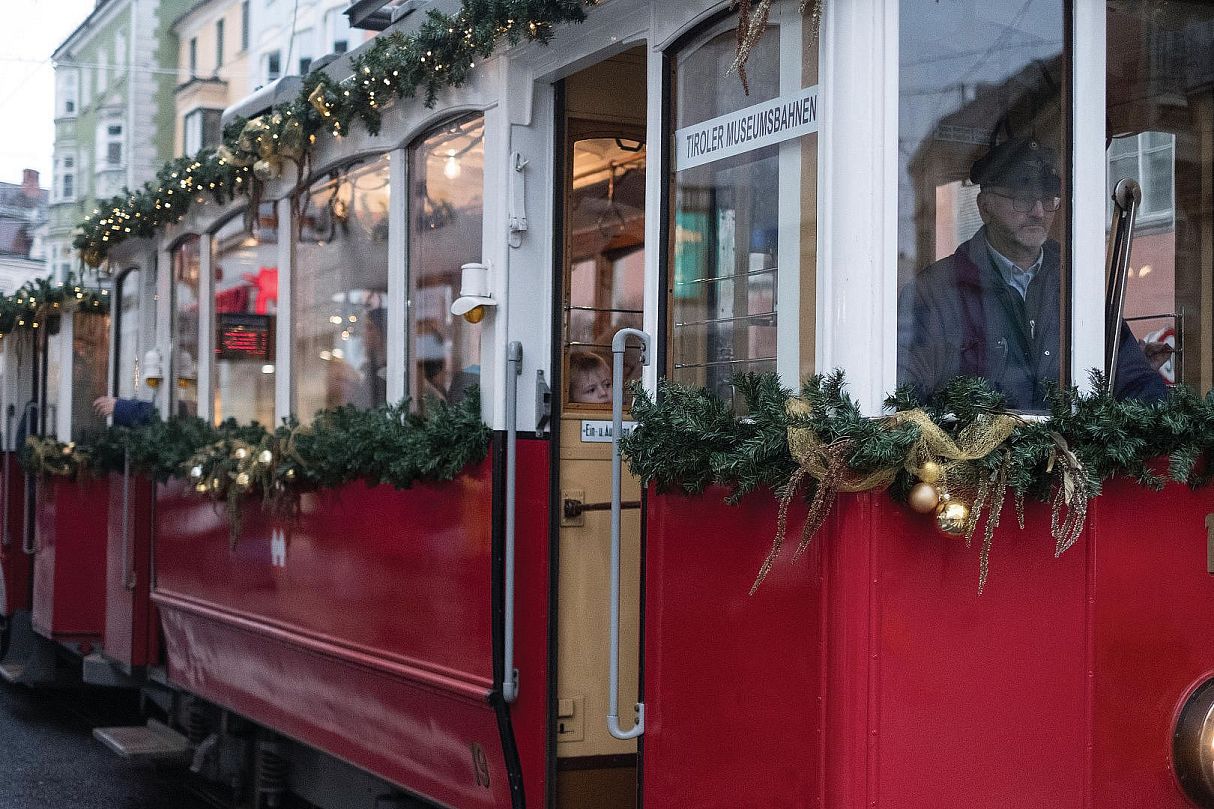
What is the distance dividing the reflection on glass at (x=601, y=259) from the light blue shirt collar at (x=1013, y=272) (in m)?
1.58

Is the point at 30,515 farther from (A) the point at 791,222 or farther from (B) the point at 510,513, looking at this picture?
(A) the point at 791,222

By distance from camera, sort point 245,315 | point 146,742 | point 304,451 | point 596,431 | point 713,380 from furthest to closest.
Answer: point 146,742
point 245,315
point 304,451
point 596,431
point 713,380

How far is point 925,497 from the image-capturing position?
3.15m

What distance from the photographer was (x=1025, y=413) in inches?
135

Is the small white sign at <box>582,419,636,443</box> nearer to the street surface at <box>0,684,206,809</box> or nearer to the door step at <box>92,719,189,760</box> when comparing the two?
the door step at <box>92,719,189,760</box>

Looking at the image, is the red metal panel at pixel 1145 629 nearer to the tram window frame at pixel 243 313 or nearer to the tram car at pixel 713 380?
the tram car at pixel 713 380

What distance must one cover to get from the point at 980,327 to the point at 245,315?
397 centimetres

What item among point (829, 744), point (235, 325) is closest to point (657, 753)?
point (829, 744)

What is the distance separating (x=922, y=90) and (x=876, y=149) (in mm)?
197

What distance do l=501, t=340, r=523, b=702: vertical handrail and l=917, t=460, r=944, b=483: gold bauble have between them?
1.55 metres

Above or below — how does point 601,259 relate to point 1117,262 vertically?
Answer: above

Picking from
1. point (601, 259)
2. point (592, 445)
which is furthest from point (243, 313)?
point (592, 445)

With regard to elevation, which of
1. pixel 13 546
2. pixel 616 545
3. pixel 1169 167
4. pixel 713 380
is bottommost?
pixel 13 546

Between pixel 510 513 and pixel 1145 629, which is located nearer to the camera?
pixel 1145 629
